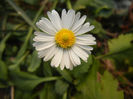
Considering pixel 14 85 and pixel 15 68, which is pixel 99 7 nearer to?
pixel 15 68

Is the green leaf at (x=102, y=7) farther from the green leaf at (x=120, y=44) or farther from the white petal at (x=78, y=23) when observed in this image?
the white petal at (x=78, y=23)

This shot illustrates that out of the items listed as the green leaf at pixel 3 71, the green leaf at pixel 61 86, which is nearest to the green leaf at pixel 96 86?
the green leaf at pixel 61 86

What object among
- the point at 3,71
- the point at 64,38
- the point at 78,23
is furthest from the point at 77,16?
the point at 3,71

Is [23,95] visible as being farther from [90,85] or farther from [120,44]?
[120,44]

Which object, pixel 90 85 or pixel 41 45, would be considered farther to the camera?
pixel 90 85

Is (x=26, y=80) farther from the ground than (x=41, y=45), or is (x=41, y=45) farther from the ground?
(x=41, y=45)

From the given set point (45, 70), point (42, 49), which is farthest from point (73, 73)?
point (42, 49)
